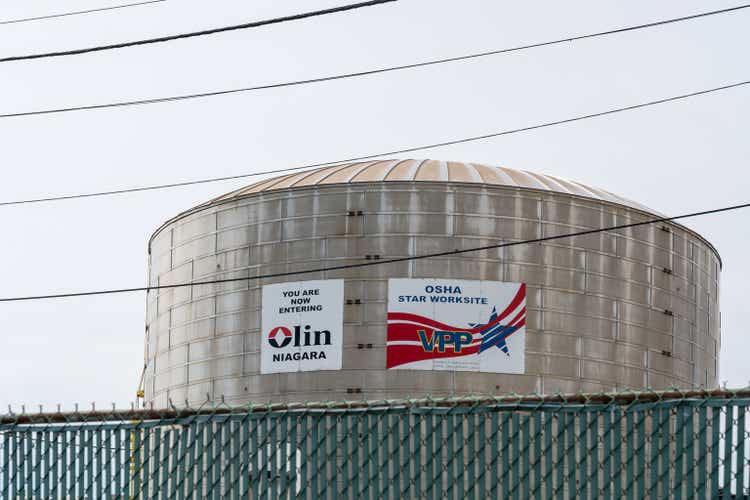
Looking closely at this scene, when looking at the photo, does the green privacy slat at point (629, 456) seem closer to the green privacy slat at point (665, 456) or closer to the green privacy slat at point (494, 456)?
the green privacy slat at point (665, 456)

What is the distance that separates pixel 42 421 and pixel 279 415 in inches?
72.2

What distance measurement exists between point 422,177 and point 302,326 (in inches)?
179

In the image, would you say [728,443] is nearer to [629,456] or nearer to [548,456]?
[629,456]

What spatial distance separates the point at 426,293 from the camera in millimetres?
31953

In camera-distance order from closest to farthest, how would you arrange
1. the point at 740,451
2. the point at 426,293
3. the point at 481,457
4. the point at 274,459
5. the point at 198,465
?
the point at 740,451 < the point at 481,457 < the point at 274,459 < the point at 198,465 < the point at 426,293

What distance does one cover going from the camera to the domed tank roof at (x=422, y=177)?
33.6 m

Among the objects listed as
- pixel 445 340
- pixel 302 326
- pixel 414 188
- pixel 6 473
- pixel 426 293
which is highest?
pixel 414 188

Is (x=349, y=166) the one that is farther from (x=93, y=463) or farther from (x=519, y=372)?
(x=93, y=463)

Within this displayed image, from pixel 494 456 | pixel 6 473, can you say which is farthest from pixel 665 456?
pixel 6 473

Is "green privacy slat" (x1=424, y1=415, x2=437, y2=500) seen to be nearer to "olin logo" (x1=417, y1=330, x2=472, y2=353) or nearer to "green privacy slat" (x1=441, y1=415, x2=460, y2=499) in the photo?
"green privacy slat" (x1=441, y1=415, x2=460, y2=499)

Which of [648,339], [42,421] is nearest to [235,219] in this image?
[648,339]

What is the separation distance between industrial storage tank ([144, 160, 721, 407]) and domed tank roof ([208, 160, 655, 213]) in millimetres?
101

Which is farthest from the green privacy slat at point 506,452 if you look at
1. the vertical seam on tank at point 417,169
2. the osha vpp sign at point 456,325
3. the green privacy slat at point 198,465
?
the vertical seam on tank at point 417,169

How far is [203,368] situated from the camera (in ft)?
112
